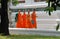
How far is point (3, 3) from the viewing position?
8281 mm

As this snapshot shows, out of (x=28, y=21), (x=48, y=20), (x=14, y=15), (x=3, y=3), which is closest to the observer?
(x=3, y=3)

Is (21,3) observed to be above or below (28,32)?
above

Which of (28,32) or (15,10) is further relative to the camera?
(15,10)

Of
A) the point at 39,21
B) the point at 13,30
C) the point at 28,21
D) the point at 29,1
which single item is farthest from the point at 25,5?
the point at 13,30

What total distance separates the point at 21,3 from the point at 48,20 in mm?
2137

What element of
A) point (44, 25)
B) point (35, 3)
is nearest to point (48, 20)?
point (44, 25)

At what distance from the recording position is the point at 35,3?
1295 centimetres

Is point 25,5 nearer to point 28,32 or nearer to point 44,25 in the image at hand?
point 44,25

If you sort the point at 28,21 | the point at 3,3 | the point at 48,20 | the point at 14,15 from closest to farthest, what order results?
the point at 3,3, the point at 28,21, the point at 48,20, the point at 14,15

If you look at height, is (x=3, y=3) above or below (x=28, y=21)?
above

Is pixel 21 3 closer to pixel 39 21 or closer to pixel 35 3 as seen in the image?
pixel 35 3

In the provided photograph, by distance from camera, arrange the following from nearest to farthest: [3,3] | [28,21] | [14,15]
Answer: [3,3]
[28,21]
[14,15]

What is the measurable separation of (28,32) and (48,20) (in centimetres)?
367

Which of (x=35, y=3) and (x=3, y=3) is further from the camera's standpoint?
(x=35, y=3)
